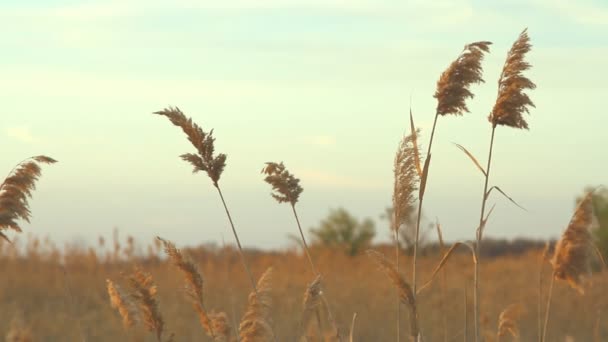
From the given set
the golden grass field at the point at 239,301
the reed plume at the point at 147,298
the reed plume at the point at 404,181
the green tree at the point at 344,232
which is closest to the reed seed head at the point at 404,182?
→ the reed plume at the point at 404,181

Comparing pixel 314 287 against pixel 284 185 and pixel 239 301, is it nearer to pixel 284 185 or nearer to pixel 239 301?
pixel 284 185

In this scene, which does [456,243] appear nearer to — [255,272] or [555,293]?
[555,293]

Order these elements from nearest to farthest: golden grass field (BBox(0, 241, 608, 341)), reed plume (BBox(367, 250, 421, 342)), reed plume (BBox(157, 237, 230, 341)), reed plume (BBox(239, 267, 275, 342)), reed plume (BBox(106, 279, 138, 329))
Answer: reed plume (BBox(367, 250, 421, 342))
reed plume (BBox(239, 267, 275, 342))
reed plume (BBox(157, 237, 230, 341))
reed plume (BBox(106, 279, 138, 329))
golden grass field (BBox(0, 241, 608, 341))

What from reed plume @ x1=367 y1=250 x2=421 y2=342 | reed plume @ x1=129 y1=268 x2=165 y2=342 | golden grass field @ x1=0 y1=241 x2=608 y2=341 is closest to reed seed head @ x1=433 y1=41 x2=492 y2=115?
reed plume @ x1=367 y1=250 x2=421 y2=342

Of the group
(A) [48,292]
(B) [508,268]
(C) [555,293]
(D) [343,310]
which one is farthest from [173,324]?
(B) [508,268]

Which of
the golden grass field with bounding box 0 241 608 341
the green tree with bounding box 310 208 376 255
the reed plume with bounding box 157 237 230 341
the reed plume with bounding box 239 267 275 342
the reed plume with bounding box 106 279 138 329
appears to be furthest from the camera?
the green tree with bounding box 310 208 376 255

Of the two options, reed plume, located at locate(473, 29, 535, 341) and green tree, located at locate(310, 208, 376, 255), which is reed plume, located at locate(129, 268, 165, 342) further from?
green tree, located at locate(310, 208, 376, 255)

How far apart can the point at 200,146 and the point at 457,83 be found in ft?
2.49

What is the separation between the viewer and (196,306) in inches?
104

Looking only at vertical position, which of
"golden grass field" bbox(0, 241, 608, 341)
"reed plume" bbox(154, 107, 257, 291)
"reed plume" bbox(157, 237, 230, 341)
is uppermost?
"reed plume" bbox(154, 107, 257, 291)

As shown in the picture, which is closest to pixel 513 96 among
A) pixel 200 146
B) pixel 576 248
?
pixel 576 248

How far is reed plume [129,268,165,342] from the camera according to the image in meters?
2.48

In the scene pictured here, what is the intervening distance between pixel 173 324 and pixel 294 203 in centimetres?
607

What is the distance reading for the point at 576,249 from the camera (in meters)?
2.37
